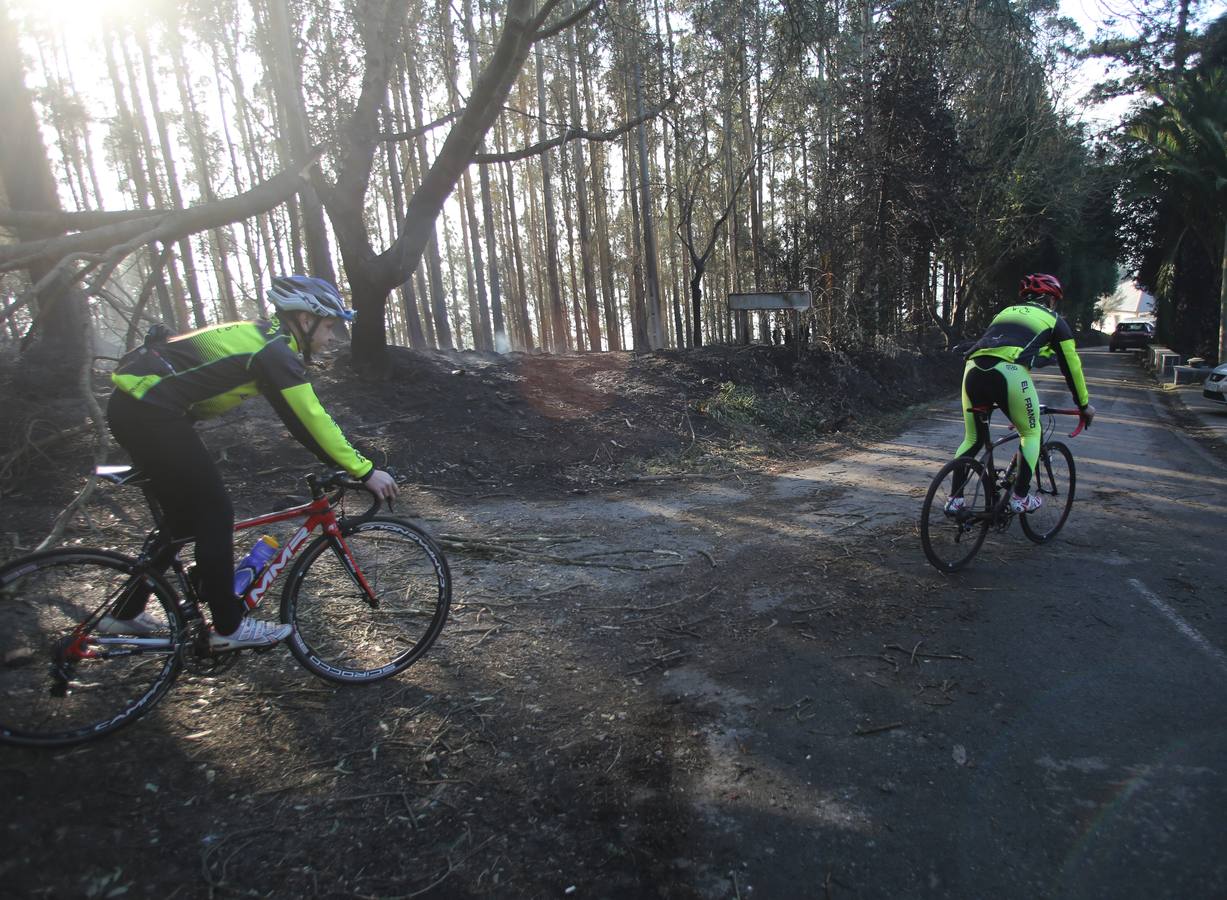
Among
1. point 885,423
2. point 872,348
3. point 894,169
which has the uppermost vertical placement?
point 894,169

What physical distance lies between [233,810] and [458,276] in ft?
165

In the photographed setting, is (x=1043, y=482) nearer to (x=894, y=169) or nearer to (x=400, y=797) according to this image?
(x=400, y=797)

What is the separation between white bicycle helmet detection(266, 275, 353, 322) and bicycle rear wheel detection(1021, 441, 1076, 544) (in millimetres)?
5076

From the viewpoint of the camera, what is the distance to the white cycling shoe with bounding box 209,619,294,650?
3182 millimetres

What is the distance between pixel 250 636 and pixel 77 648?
67 cm

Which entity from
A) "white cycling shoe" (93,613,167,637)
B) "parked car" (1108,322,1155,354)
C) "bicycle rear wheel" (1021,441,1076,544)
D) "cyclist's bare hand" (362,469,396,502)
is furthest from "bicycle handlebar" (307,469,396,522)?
"parked car" (1108,322,1155,354)

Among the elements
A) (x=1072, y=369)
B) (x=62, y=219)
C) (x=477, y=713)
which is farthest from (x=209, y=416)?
(x=62, y=219)

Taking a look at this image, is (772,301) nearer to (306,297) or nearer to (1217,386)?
(1217,386)

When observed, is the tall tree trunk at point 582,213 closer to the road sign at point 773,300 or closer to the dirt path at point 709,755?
the road sign at point 773,300

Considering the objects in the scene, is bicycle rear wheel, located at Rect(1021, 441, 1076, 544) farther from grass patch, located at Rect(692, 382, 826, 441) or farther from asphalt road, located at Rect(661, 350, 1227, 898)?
grass patch, located at Rect(692, 382, 826, 441)

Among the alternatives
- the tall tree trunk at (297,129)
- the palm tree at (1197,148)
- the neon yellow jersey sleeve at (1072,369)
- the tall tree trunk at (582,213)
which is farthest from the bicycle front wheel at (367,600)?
the palm tree at (1197,148)

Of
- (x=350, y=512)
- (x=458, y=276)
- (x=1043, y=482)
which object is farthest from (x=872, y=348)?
(x=458, y=276)

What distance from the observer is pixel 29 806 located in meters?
2.50

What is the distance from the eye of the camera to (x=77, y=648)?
2.96 meters
